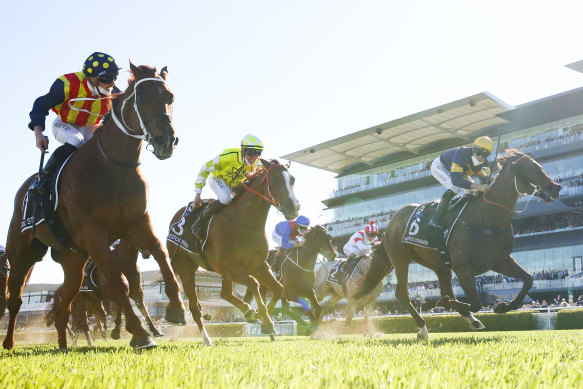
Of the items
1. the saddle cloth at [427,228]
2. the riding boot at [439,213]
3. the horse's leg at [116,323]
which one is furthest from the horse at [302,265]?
the riding boot at [439,213]

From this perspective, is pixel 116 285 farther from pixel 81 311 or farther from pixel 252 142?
pixel 81 311

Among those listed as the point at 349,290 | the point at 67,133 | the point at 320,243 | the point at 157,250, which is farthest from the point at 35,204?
the point at 349,290

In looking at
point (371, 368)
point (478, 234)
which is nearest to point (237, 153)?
point (478, 234)

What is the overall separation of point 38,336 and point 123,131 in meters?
15.6

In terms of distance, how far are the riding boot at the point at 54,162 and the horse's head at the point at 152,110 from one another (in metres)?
1.16

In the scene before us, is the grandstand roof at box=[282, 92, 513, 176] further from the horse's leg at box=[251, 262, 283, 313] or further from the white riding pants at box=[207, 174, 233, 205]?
the horse's leg at box=[251, 262, 283, 313]

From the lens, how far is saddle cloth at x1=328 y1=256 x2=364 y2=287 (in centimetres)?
1600

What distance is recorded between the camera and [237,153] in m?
8.96

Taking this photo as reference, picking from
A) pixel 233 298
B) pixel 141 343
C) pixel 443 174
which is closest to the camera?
pixel 141 343

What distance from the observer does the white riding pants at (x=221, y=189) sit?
337 inches

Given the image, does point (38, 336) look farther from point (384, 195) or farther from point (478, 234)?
point (384, 195)

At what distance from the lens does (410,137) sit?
56.1 meters

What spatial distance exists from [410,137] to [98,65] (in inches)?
2068

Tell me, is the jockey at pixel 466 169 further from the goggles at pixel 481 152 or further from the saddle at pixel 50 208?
the saddle at pixel 50 208
